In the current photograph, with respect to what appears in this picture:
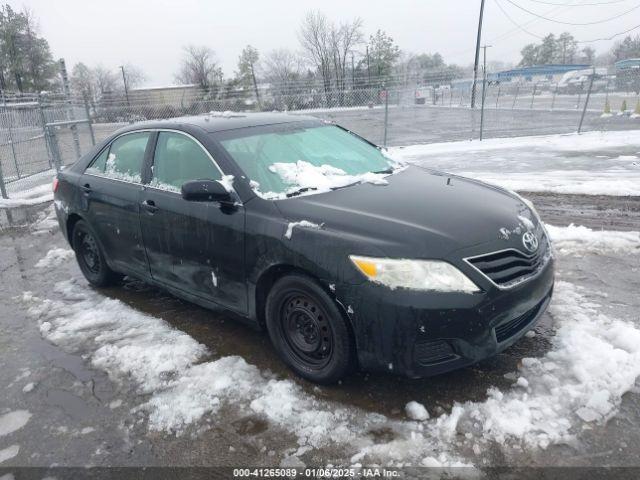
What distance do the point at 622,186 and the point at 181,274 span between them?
7207 mm

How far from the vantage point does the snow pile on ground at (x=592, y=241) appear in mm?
5320

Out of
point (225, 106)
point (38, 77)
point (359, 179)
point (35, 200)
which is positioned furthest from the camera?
point (38, 77)

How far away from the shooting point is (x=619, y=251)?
17.3 feet

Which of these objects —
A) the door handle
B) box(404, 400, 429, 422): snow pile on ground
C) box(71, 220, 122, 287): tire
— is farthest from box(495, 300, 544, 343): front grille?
box(71, 220, 122, 287): tire

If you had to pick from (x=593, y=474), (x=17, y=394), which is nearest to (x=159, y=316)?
(x=17, y=394)

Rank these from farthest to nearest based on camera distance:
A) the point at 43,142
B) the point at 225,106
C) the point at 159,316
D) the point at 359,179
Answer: the point at 225,106 → the point at 43,142 → the point at 159,316 → the point at 359,179

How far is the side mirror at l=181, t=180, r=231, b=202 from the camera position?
3342 mm

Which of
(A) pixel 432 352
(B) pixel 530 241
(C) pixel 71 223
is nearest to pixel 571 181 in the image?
(B) pixel 530 241

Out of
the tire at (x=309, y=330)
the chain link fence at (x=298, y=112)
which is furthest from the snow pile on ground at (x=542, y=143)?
the tire at (x=309, y=330)

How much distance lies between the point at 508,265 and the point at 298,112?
11125 millimetres

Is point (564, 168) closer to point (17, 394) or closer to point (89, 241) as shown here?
point (89, 241)

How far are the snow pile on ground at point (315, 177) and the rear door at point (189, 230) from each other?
409mm

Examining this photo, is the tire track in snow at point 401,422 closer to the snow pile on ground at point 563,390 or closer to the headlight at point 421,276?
the snow pile on ground at point 563,390

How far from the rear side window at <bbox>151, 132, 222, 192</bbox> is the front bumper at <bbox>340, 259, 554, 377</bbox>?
1507 millimetres
